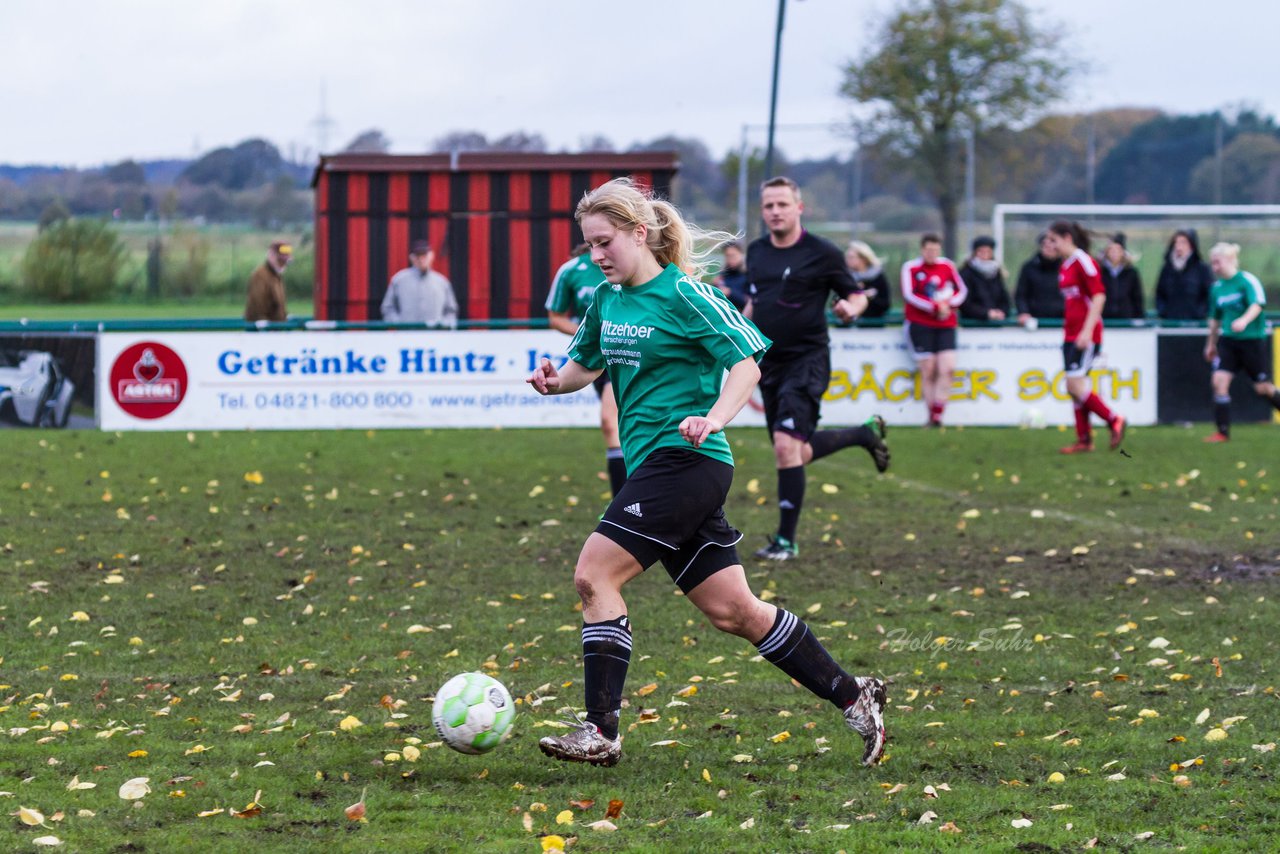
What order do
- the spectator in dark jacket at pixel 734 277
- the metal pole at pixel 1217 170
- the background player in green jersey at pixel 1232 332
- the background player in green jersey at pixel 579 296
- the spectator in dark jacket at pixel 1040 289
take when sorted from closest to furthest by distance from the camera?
the background player in green jersey at pixel 579 296
the background player in green jersey at pixel 1232 332
the spectator in dark jacket at pixel 734 277
the spectator in dark jacket at pixel 1040 289
the metal pole at pixel 1217 170

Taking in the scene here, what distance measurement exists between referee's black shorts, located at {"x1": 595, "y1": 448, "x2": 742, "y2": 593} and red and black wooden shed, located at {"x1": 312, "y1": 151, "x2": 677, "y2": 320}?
60.7 feet

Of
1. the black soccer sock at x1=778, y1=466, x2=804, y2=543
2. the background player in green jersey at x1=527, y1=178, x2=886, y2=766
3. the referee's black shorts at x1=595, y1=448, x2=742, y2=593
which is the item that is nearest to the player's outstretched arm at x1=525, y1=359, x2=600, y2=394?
the background player in green jersey at x1=527, y1=178, x2=886, y2=766

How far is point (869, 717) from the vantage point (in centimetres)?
528

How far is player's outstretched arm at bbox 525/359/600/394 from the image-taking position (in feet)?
18.2

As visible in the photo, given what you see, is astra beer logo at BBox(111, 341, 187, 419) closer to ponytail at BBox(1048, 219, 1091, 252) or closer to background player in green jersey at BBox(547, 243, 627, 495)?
background player in green jersey at BBox(547, 243, 627, 495)

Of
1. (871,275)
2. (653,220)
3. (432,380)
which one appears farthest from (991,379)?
(653,220)

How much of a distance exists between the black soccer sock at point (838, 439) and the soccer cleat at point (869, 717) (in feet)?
15.5

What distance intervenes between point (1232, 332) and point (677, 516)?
12.2 meters

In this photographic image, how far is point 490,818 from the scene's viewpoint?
15.1ft

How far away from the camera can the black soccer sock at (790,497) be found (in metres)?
9.69

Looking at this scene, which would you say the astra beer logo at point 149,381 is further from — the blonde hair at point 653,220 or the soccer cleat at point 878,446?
the blonde hair at point 653,220

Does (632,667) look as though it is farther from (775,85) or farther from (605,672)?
(775,85)

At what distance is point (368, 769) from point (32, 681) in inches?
78.7

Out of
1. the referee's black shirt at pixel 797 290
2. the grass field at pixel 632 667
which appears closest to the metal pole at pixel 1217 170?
the grass field at pixel 632 667
